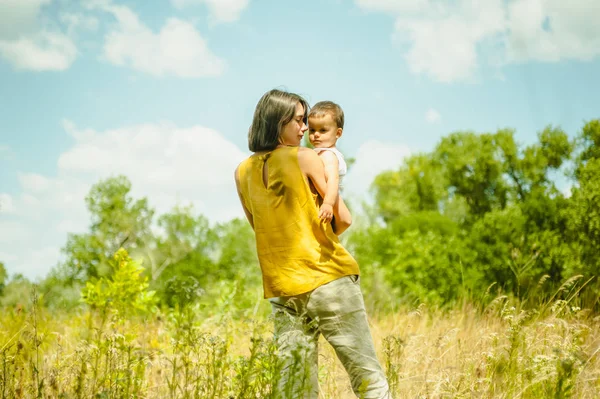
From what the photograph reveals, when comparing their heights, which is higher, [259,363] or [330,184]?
[330,184]

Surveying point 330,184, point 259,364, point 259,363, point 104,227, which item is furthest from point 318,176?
point 104,227

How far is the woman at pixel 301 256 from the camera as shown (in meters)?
2.76

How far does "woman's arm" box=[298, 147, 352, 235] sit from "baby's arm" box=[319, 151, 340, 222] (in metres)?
0.04

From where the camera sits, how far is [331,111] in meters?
3.49

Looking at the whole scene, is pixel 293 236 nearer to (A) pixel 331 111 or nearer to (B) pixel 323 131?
(B) pixel 323 131

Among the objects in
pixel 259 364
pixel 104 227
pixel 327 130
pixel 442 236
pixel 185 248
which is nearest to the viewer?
pixel 259 364

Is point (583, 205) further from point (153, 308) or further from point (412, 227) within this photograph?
point (412, 227)

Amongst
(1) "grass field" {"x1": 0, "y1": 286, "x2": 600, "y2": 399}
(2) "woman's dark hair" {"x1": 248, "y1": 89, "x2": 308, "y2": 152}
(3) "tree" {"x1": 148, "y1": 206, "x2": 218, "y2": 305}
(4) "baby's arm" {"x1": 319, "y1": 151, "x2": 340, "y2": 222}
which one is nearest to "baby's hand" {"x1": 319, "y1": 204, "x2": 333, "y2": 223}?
(4) "baby's arm" {"x1": 319, "y1": 151, "x2": 340, "y2": 222}

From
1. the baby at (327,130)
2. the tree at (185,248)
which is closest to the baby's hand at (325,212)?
the baby at (327,130)

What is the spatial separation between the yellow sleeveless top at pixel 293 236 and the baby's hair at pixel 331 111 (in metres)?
0.74

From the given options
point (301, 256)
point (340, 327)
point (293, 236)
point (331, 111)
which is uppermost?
point (331, 111)

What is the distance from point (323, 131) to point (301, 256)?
0.99 metres

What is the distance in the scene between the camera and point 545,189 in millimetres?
9945

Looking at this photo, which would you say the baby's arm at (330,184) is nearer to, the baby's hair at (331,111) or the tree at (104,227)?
the baby's hair at (331,111)
